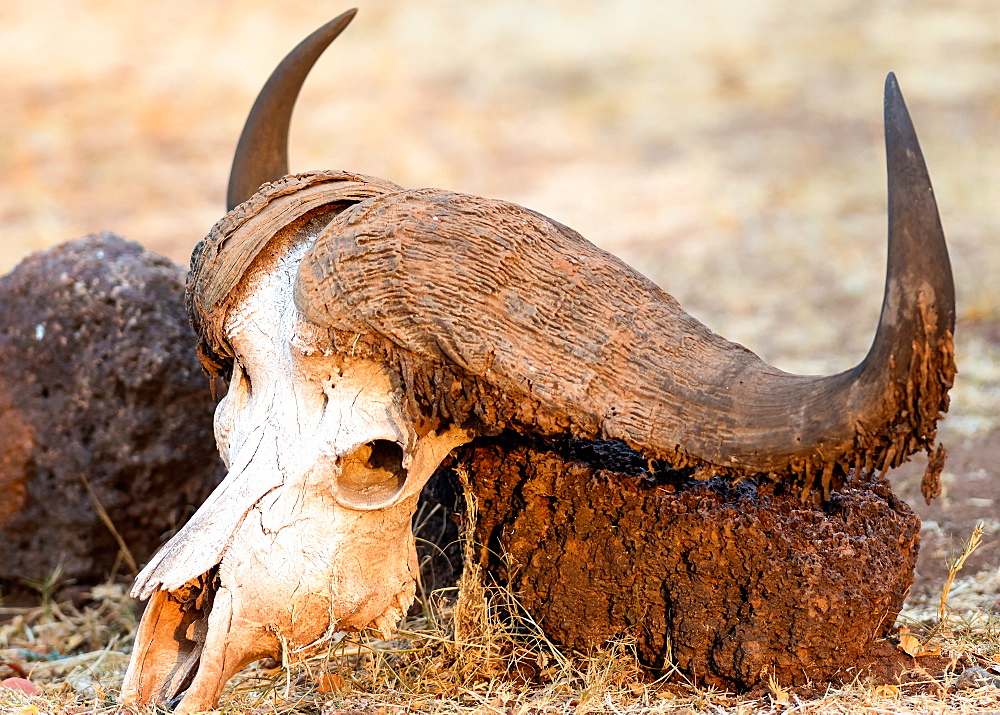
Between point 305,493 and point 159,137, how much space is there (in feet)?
36.3

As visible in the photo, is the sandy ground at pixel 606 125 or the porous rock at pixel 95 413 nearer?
the porous rock at pixel 95 413

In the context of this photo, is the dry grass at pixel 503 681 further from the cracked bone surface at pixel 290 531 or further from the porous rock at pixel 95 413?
the porous rock at pixel 95 413

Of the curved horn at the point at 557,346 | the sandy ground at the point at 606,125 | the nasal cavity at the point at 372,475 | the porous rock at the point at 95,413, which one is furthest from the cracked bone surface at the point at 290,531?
the sandy ground at the point at 606,125

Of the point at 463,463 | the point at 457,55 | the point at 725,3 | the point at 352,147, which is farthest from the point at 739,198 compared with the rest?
the point at 463,463

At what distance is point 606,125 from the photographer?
1414 cm

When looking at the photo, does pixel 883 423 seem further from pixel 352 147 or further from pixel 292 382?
pixel 352 147

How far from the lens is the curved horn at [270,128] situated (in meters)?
3.58

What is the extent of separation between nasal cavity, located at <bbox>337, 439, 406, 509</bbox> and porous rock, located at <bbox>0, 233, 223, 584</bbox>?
1.54 metres

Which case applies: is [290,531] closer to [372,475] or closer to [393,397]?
[372,475]

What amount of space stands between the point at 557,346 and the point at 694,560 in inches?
28.4

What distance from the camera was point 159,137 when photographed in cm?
1270

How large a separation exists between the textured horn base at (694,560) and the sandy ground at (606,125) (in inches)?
142

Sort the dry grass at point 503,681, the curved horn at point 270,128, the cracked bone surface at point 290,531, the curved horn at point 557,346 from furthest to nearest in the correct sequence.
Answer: the curved horn at point 270,128, the dry grass at point 503,681, the cracked bone surface at point 290,531, the curved horn at point 557,346

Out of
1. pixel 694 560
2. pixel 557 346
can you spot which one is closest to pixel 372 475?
pixel 557 346
